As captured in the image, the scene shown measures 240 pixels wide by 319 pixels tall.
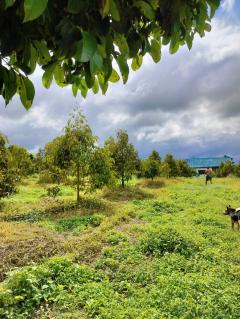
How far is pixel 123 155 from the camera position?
28.5 m

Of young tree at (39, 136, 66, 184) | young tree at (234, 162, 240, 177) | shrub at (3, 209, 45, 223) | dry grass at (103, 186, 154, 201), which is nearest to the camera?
shrub at (3, 209, 45, 223)

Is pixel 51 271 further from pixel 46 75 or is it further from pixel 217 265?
pixel 46 75

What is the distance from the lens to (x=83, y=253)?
967cm

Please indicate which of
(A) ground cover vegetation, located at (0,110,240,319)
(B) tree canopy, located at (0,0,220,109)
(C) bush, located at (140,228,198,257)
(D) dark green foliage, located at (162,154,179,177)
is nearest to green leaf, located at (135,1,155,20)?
(B) tree canopy, located at (0,0,220,109)

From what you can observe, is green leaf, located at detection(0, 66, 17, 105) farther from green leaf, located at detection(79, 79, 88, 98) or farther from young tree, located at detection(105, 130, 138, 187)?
young tree, located at detection(105, 130, 138, 187)

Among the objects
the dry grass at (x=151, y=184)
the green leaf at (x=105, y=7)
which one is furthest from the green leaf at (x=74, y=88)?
the dry grass at (x=151, y=184)

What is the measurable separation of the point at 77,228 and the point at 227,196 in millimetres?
12648

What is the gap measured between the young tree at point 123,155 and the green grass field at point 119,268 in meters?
11.7

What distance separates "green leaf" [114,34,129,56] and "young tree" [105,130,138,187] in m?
26.0

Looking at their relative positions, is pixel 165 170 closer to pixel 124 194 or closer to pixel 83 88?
pixel 124 194

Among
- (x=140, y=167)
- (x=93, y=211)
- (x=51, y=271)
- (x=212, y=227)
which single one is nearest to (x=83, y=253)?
(x=51, y=271)

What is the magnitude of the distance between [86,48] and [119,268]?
7482mm

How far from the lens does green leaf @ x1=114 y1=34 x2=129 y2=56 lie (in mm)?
1937

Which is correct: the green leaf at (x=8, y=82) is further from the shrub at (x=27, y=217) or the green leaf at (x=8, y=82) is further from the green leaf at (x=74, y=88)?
the shrub at (x=27, y=217)
